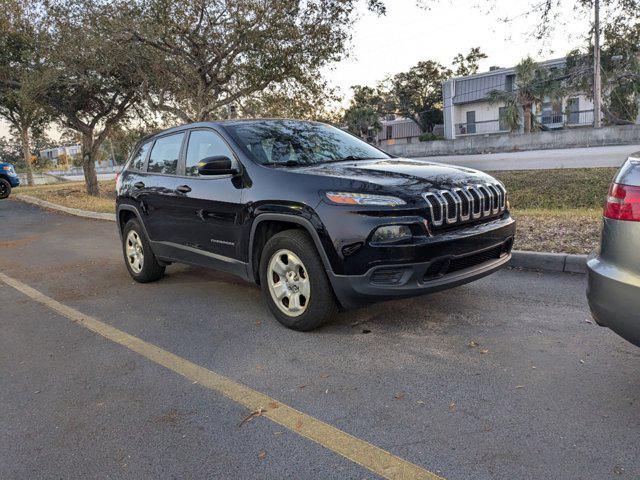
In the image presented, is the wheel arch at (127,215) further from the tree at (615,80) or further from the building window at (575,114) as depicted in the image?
the building window at (575,114)

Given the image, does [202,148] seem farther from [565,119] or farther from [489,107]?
[489,107]

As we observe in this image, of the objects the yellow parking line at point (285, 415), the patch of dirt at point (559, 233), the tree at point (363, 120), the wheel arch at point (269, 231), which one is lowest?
the yellow parking line at point (285, 415)

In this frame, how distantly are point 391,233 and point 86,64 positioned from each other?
45.5 feet

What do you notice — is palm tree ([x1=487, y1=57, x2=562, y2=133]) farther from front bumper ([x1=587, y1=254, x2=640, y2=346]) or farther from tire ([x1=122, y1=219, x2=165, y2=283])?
front bumper ([x1=587, y1=254, x2=640, y2=346])

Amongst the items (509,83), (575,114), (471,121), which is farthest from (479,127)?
(575,114)

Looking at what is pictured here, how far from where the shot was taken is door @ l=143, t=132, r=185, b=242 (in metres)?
5.30

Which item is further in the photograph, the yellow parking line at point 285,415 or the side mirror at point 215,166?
the side mirror at point 215,166

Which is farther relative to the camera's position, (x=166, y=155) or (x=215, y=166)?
(x=166, y=155)

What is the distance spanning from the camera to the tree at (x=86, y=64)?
45.3 ft

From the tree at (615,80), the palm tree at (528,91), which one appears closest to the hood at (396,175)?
the tree at (615,80)

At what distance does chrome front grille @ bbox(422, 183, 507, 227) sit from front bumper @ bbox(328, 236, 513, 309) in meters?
0.28

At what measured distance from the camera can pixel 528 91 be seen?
34344mm

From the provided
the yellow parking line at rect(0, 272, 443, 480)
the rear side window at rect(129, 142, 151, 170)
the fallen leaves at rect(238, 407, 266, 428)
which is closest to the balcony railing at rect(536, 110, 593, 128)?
the rear side window at rect(129, 142, 151, 170)

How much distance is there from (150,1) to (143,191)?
993 cm
